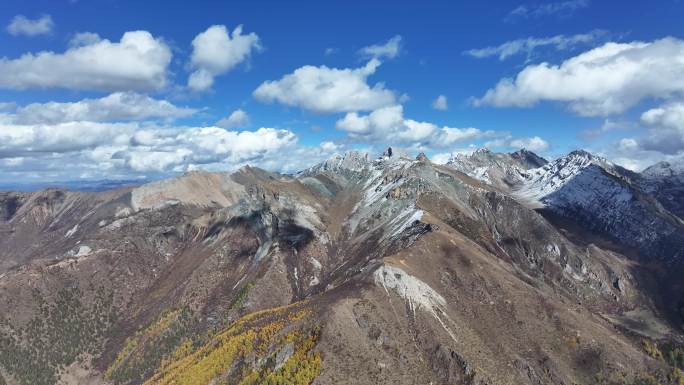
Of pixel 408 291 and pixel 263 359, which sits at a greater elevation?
pixel 408 291

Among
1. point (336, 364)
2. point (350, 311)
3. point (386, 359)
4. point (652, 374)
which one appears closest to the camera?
point (336, 364)

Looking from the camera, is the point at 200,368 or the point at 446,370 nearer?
the point at 446,370

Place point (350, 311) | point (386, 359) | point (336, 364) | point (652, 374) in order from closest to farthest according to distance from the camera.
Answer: point (336, 364) < point (386, 359) < point (350, 311) < point (652, 374)

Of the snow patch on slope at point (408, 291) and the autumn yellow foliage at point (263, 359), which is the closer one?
the autumn yellow foliage at point (263, 359)

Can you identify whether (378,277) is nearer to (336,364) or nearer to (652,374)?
(336,364)

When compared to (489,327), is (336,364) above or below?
above

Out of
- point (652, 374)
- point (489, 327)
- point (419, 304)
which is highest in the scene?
point (419, 304)

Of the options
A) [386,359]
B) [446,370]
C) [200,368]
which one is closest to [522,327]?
[446,370]

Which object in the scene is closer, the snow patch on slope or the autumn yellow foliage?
the autumn yellow foliage

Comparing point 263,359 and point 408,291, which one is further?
point 408,291
